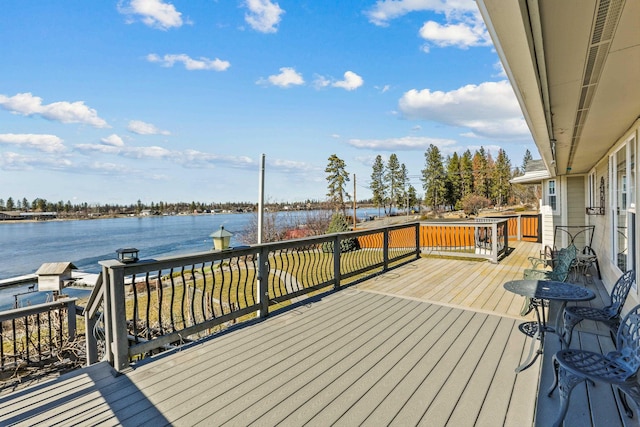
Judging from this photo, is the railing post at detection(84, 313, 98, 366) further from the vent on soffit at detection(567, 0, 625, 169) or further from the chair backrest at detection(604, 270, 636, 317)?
the chair backrest at detection(604, 270, 636, 317)

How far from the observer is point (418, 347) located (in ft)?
10.4

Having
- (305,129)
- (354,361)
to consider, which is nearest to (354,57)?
(305,129)

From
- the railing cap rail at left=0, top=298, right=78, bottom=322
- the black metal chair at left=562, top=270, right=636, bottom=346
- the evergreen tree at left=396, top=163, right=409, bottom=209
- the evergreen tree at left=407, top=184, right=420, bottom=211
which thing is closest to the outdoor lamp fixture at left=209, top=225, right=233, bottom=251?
the railing cap rail at left=0, top=298, right=78, bottom=322

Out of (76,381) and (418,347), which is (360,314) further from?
(76,381)

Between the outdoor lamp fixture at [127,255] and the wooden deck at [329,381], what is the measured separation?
96 centimetres

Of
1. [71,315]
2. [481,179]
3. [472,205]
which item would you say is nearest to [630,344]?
[71,315]

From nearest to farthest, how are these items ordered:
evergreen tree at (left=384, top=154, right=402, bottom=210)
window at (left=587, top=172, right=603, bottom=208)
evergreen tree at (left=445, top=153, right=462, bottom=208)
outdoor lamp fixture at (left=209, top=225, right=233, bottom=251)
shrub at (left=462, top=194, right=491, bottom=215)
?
outdoor lamp fixture at (left=209, top=225, right=233, bottom=251), window at (left=587, top=172, right=603, bottom=208), shrub at (left=462, top=194, right=491, bottom=215), evergreen tree at (left=445, top=153, right=462, bottom=208), evergreen tree at (left=384, top=154, right=402, bottom=210)

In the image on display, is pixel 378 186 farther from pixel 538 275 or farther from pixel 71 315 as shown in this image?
pixel 71 315

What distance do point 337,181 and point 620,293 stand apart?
33.3m

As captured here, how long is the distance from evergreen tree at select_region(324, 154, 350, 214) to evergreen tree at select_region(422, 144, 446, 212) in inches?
582

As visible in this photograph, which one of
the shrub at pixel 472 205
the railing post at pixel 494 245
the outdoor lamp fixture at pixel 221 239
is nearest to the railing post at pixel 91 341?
the outdoor lamp fixture at pixel 221 239

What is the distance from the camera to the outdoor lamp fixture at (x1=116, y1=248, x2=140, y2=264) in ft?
9.30

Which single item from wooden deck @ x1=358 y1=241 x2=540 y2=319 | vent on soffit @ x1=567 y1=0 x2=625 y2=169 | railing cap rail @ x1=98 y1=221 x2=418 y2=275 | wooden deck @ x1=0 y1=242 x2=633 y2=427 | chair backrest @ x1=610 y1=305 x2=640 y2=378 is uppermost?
vent on soffit @ x1=567 y1=0 x2=625 y2=169

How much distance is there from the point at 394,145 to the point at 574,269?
3901 centimetres
